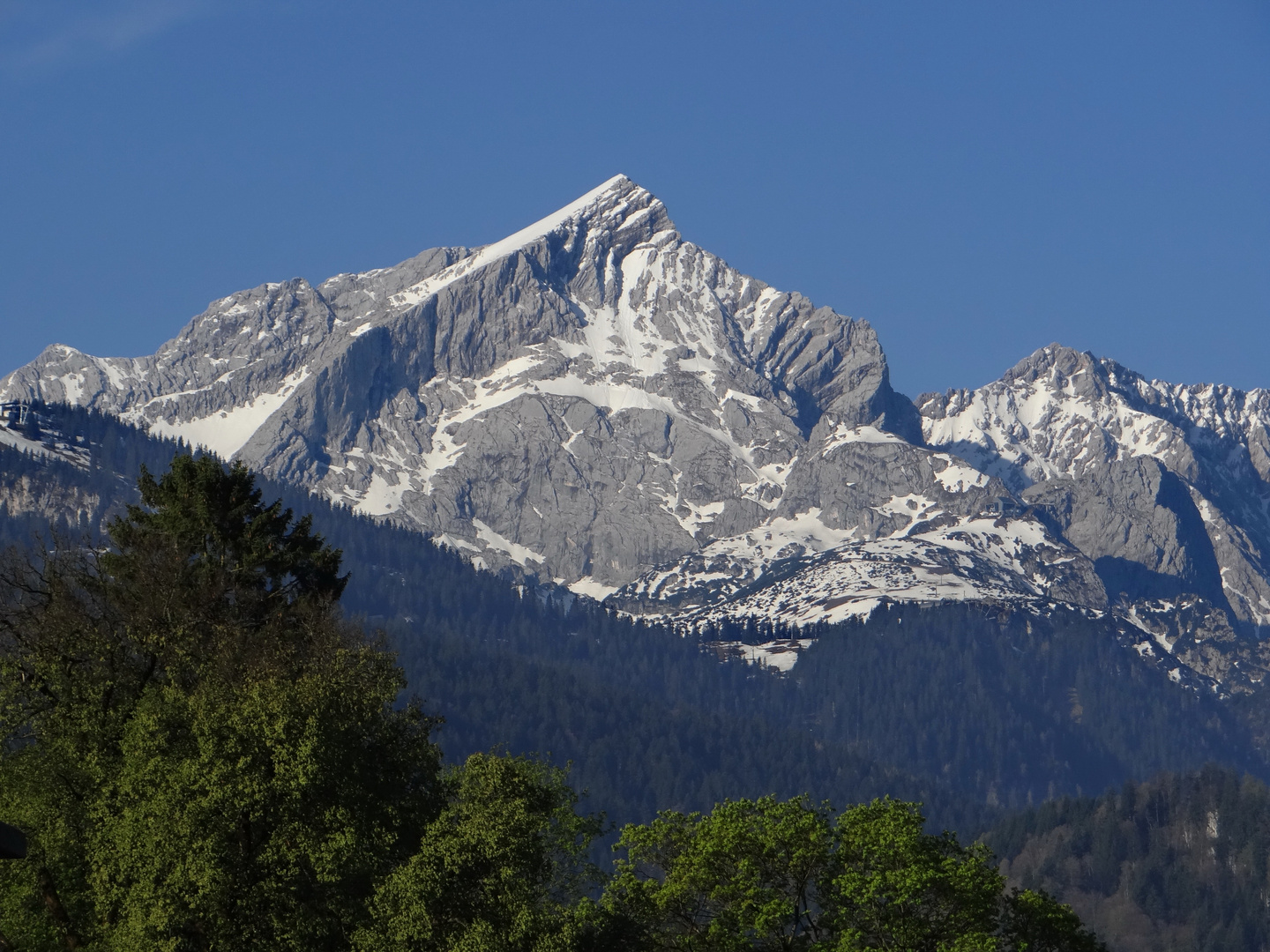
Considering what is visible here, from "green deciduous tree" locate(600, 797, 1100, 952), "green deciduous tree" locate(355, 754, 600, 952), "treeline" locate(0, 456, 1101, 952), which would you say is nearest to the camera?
"green deciduous tree" locate(355, 754, 600, 952)

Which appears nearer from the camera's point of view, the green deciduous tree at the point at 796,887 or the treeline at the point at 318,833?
the treeline at the point at 318,833

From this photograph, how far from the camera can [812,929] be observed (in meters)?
69.1

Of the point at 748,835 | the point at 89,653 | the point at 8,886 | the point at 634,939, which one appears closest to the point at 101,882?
the point at 8,886

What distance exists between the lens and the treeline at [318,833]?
191 ft

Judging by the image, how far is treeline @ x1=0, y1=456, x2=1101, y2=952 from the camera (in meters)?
58.3

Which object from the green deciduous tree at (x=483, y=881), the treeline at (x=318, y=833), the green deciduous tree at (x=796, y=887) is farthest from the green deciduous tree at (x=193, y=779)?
the green deciduous tree at (x=796, y=887)

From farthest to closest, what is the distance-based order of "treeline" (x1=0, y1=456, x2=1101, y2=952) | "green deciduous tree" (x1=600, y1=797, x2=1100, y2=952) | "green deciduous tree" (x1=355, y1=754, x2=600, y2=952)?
"green deciduous tree" (x1=600, y1=797, x2=1100, y2=952) → "treeline" (x1=0, y1=456, x2=1101, y2=952) → "green deciduous tree" (x1=355, y1=754, x2=600, y2=952)

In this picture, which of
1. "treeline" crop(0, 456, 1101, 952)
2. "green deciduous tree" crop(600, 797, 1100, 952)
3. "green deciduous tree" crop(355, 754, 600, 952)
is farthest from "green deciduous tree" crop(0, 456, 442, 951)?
"green deciduous tree" crop(600, 797, 1100, 952)

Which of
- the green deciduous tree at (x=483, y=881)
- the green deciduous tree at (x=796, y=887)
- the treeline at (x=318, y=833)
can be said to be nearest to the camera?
the green deciduous tree at (x=483, y=881)

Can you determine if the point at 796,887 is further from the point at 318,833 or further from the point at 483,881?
the point at 318,833

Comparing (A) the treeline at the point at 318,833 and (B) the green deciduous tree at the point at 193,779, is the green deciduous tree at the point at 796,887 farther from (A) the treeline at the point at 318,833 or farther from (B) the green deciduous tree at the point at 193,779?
(B) the green deciduous tree at the point at 193,779

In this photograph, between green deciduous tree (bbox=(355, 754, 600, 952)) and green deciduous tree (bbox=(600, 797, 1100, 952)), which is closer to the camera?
green deciduous tree (bbox=(355, 754, 600, 952))

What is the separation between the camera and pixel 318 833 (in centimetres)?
5931

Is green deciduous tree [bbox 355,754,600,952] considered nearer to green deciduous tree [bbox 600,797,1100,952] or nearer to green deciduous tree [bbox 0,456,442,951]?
green deciduous tree [bbox 0,456,442,951]
